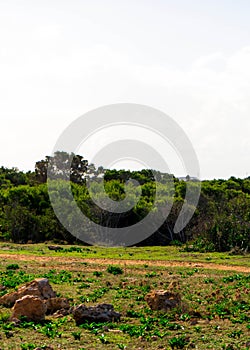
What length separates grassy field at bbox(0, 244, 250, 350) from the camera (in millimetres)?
12906

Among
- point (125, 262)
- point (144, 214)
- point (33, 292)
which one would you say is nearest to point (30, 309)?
point (33, 292)

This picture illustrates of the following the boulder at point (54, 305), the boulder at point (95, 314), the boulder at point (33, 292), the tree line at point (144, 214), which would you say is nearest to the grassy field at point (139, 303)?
the boulder at point (95, 314)

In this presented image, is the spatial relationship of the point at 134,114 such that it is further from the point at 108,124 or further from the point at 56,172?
the point at 56,172

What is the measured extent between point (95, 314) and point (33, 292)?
2.28 metres

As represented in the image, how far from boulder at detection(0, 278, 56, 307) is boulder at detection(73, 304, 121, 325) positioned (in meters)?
2.04

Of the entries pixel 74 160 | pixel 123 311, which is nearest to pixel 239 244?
pixel 123 311

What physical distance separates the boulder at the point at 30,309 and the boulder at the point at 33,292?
1.32m

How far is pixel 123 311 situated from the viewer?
16.2 metres

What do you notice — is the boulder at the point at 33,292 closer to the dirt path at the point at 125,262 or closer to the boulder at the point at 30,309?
the boulder at the point at 30,309

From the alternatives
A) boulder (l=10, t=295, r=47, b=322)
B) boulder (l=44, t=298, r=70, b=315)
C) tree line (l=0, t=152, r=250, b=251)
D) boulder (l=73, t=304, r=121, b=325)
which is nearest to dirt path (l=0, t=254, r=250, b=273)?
tree line (l=0, t=152, r=250, b=251)

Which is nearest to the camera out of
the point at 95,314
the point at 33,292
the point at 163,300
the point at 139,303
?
the point at 95,314

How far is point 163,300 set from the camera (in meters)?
16.3

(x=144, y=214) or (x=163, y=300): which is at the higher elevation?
(x=144, y=214)

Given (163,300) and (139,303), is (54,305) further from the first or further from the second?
(163,300)
